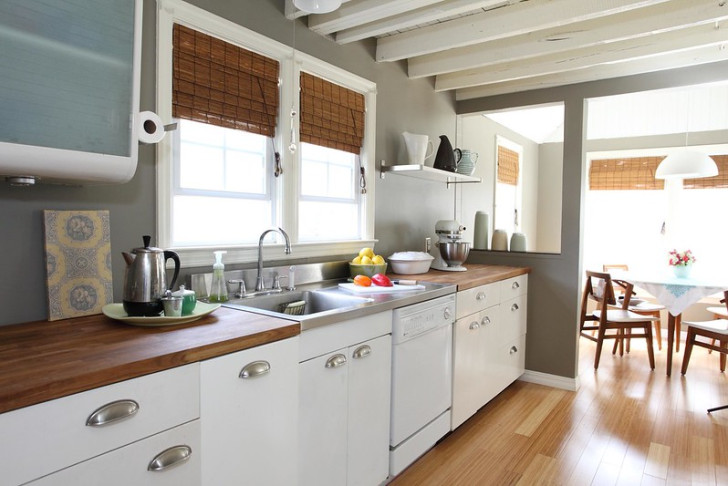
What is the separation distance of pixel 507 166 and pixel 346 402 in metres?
4.12

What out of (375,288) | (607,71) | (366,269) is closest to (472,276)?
(366,269)

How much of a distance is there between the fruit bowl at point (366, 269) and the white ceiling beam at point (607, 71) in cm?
202

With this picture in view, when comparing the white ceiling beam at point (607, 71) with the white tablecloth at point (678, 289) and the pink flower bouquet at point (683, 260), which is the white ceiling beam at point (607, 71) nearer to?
the white tablecloth at point (678, 289)

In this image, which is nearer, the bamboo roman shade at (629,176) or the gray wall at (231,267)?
the gray wall at (231,267)

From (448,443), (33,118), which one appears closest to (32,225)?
(33,118)

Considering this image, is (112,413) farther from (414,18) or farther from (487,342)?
(487,342)

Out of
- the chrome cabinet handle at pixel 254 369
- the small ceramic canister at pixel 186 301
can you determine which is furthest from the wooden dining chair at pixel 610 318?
the small ceramic canister at pixel 186 301

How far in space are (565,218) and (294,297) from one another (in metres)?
2.34

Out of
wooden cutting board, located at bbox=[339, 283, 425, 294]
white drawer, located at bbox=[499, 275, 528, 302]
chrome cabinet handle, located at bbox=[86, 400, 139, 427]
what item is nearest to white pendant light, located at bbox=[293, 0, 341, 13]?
wooden cutting board, located at bbox=[339, 283, 425, 294]

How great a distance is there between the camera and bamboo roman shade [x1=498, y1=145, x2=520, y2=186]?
16.8 ft

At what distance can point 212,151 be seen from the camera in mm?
2158

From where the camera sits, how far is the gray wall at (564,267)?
354 cm

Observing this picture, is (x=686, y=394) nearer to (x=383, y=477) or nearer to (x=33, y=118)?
(x=383, y=477)

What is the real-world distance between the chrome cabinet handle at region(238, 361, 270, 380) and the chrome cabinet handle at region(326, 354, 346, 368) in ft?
1.22
